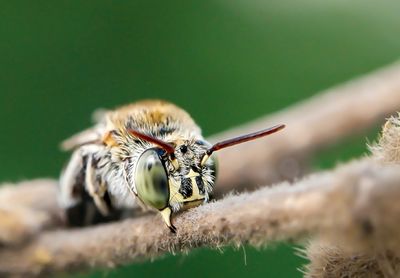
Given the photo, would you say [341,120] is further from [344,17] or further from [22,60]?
[344,17]

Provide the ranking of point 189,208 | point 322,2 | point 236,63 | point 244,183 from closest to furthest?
point 189,208
point 244,183
point 236,63
point 322,2

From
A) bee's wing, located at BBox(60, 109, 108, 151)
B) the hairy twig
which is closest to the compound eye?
bee's wing, located at BBox(60, 109, 108, 151)

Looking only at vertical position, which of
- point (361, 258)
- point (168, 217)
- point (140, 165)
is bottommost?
point (361, 258)

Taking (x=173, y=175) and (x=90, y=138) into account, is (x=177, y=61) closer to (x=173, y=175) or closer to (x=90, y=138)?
(x=90, y=138)

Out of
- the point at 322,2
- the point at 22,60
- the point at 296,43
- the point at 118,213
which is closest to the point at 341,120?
the point at 118,213

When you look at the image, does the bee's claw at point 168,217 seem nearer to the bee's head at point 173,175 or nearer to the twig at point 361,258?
the bee's head at point 173,175

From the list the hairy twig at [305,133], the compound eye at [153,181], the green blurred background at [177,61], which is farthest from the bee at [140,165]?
the green blurred background at [177,61]

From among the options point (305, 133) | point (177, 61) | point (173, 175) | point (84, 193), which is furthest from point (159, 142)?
point (177, 61)
